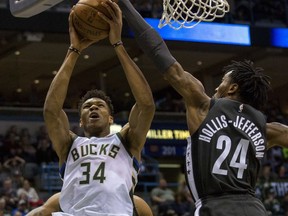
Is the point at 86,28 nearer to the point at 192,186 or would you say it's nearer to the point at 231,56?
the point at 192,186

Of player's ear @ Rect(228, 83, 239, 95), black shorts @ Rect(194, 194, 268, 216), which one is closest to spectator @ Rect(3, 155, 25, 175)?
player's ear @ Rect(228, 83, 239, 95)

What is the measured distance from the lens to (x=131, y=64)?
17.5ft

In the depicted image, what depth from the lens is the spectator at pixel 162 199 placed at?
15266 mm

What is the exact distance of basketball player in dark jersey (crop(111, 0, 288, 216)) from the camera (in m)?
4.64

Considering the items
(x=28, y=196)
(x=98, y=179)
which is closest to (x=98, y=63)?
(x=28, y=196)

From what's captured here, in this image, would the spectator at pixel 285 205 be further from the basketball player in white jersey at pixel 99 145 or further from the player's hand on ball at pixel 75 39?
the player's hand on ball at pixel 75 39

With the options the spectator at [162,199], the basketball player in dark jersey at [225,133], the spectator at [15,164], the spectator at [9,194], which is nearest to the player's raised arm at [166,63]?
the basketball player in dark jersey at [225,133]

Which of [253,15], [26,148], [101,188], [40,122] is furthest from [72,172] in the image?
[253,15]

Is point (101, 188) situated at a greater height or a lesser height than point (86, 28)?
lesser

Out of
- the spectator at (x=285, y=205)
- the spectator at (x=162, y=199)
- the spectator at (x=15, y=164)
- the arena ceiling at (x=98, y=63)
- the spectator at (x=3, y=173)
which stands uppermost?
the arena ceiling at (x=98, y=63)

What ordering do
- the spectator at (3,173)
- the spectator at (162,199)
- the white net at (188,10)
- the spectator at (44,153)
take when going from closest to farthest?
the white net at (188,10) → the spectator at (162,199) → the spectator at (3,173) → the spectator at (44,153)

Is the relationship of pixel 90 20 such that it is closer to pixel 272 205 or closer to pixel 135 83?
pixel 135 83

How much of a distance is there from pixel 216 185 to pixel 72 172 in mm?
1086

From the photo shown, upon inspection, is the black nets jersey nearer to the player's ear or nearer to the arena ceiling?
the player's ear
